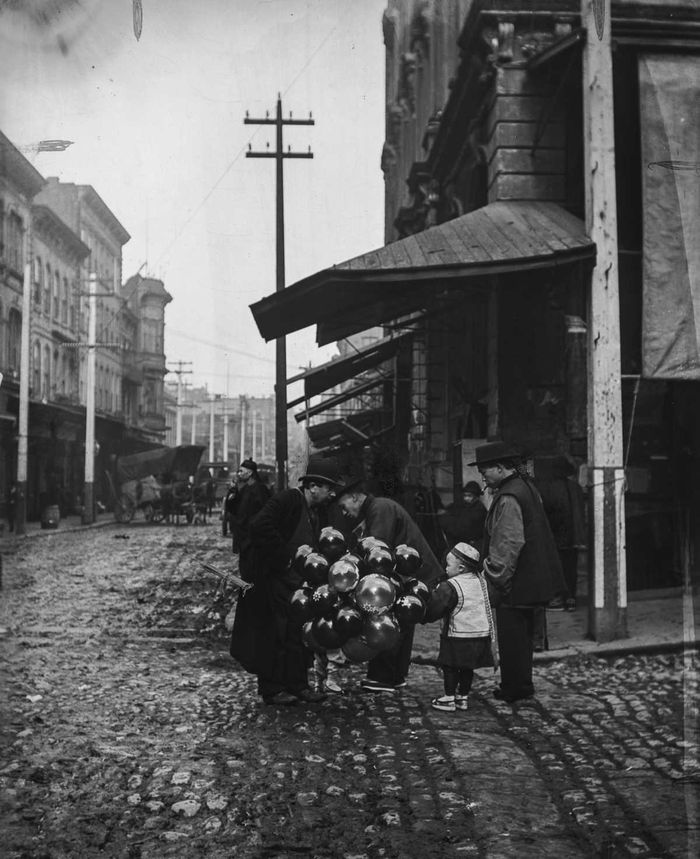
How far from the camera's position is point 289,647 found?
727 cm

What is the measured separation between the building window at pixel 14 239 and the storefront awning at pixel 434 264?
76.1 feet

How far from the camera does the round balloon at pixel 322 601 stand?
6.54 meters

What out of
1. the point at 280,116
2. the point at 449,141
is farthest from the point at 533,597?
the point at 280,116

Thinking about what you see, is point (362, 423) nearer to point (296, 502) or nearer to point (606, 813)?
point (296, 502)

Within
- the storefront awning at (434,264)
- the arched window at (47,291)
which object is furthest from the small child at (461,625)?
the arched window at (47,291)

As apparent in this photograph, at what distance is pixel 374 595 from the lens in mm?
6445

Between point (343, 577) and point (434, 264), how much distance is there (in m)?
5.09

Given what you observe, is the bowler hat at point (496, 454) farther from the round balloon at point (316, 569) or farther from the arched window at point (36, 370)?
the arched window at point (36, 370)

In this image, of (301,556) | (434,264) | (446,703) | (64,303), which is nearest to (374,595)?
(301,556)

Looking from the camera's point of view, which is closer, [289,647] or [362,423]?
[289,647]

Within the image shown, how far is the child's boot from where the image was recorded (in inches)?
275

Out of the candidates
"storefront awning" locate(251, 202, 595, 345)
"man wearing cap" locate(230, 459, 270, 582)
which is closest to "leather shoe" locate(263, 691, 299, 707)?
"man wearing cap" locate(230, 459, 270, 582)

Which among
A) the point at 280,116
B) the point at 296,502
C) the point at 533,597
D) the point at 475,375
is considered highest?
the point at 280,116

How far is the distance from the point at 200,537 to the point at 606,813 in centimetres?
2249
